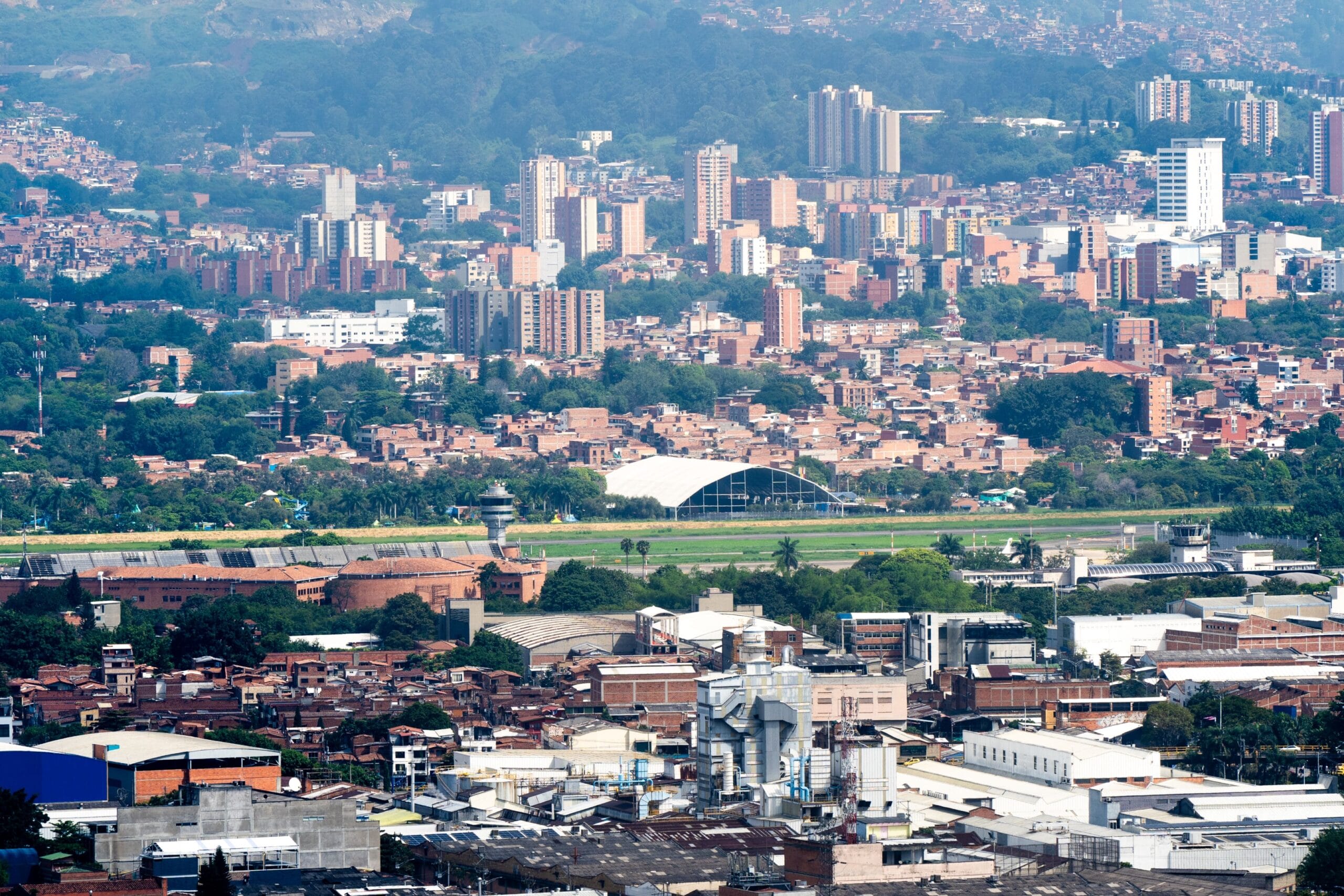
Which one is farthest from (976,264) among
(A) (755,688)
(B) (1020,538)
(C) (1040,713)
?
(A) (755,688)

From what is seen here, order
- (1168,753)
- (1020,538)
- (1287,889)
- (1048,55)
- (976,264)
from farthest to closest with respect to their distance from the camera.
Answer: (1048,55), (976,264), (1020,538), (1168,753), (1287,889)

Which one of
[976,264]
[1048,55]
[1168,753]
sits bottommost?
[1168,753]

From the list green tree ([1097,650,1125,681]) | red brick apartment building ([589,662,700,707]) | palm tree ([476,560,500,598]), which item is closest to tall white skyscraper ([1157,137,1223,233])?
palm tree ([476,560,500,598])

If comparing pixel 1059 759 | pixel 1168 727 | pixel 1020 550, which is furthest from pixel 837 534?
pixel 1059 759

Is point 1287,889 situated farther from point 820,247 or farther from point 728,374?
point 820,247

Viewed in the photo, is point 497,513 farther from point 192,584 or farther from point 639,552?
point 192,584
